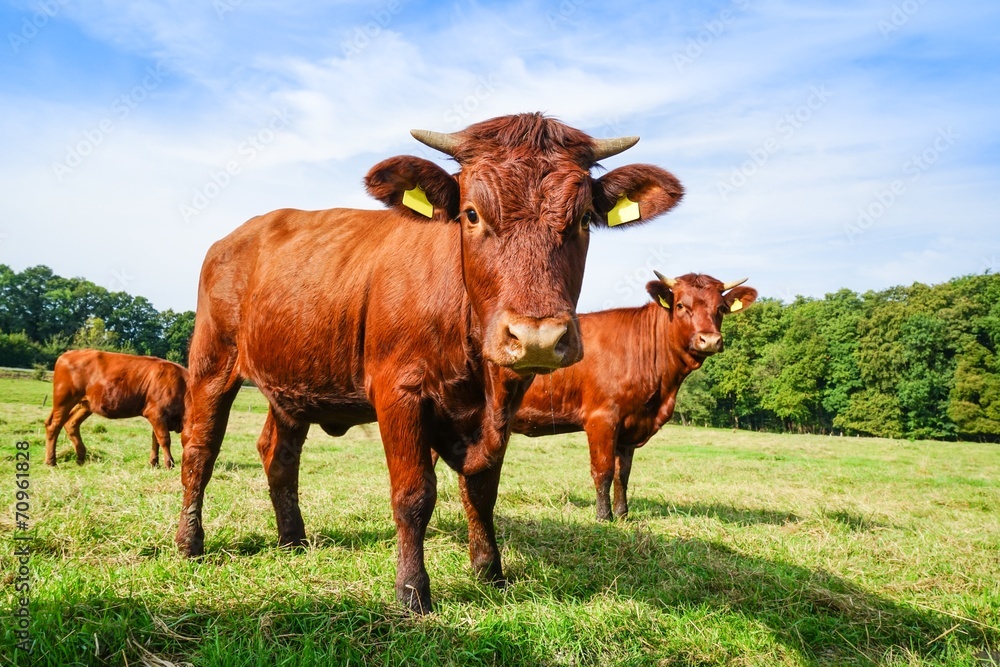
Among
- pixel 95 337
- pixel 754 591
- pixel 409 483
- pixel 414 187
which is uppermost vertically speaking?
pixel 95 337

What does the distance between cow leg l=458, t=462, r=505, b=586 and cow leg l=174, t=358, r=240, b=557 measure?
7.00 feet

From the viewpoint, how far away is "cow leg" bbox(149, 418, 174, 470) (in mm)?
10672

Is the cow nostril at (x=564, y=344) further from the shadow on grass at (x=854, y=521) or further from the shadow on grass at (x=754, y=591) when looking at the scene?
the shadow on grass at (x=854, y=521)

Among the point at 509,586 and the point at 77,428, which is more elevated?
the point at 77,428

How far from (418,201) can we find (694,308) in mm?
5597

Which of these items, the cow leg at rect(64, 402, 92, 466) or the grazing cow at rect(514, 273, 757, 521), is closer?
the grazing cow at rect(514, 273, 757, 521)

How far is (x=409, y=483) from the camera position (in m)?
3.37

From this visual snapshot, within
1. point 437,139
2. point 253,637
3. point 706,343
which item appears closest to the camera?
point 253,637

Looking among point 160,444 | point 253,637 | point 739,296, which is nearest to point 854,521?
point 739,296

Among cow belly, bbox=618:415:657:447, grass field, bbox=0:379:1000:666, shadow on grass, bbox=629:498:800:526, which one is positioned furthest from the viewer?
cow belly, bbox=618:415:657:447

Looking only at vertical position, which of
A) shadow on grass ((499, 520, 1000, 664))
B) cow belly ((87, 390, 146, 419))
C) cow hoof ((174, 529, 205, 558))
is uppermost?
cow belly ((87, 390, 146, 419))

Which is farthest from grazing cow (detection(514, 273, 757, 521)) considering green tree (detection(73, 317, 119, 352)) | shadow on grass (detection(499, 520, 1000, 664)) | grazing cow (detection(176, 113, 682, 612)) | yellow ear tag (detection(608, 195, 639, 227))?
green tree (detection(73, 317, 119, 352))

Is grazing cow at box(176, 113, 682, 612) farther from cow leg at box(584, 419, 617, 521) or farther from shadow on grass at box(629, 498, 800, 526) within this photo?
shadow on grass at box(629, 498, 800, 526)

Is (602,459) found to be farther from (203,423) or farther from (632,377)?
(203,423)
